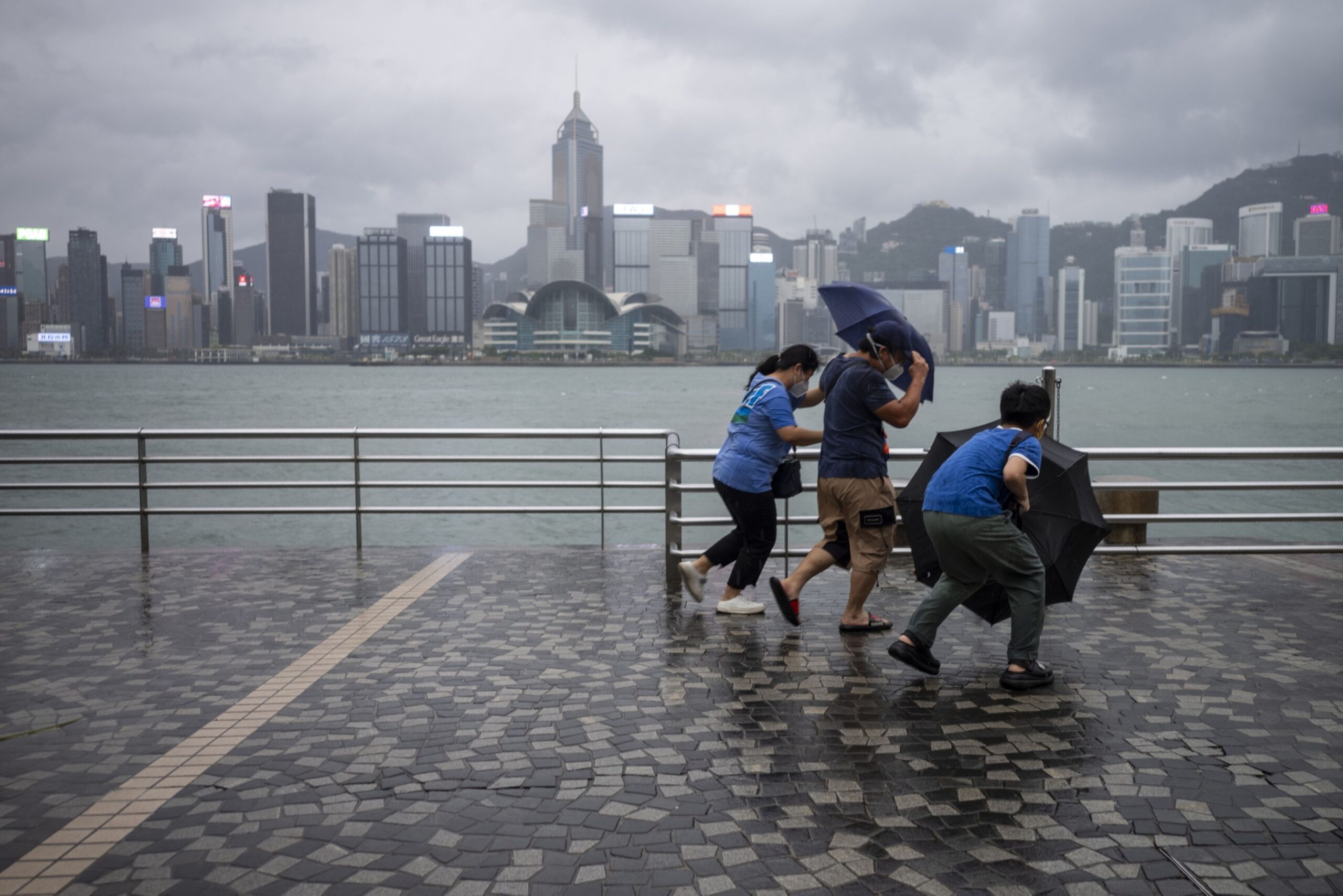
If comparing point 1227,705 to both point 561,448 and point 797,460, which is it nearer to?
point 797,460

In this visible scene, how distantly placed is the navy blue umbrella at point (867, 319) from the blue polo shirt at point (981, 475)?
67cm

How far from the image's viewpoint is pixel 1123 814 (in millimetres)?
3799

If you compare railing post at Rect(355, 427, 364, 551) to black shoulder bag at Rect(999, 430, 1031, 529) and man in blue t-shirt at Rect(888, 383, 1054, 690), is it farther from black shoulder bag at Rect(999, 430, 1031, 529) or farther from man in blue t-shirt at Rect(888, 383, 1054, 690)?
black shoulder bag at Rect(999, 430, 1031, 529)

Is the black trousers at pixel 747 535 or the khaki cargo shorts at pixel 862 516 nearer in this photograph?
the khaki cargo shorts at pixel 862 516

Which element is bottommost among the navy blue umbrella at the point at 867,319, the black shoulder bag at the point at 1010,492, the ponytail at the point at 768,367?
the black shoulder bag at the point at 1010,492

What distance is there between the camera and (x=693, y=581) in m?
6.94

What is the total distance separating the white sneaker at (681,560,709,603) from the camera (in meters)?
6.94

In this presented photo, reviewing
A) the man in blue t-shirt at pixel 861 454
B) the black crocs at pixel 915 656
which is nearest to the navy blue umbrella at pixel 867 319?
the man in blue t-shirt at pixel 861 454

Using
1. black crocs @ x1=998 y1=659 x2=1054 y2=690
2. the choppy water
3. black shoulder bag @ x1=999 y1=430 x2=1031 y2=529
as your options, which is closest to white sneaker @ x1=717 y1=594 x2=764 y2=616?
black crocs @ x1=998 y1=659 x2=1054 y2=690

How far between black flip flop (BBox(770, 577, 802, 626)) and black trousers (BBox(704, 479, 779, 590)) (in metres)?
0.28

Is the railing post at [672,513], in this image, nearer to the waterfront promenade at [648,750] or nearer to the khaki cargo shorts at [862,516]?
the waterfront promenade at [648,750]

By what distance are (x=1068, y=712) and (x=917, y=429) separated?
5828 centimetres

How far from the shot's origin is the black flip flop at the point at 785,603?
256 inches

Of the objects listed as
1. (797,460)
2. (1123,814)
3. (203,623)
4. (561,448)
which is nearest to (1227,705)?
(1123,814)
